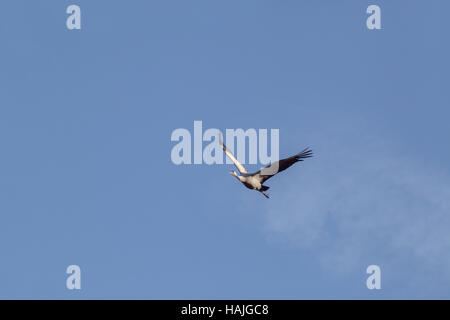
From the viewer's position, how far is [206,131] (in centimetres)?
6900

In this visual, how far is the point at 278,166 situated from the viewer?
6694 cm

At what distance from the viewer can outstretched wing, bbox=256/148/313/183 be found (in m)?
65.7

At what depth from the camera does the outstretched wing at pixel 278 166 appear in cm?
6569
